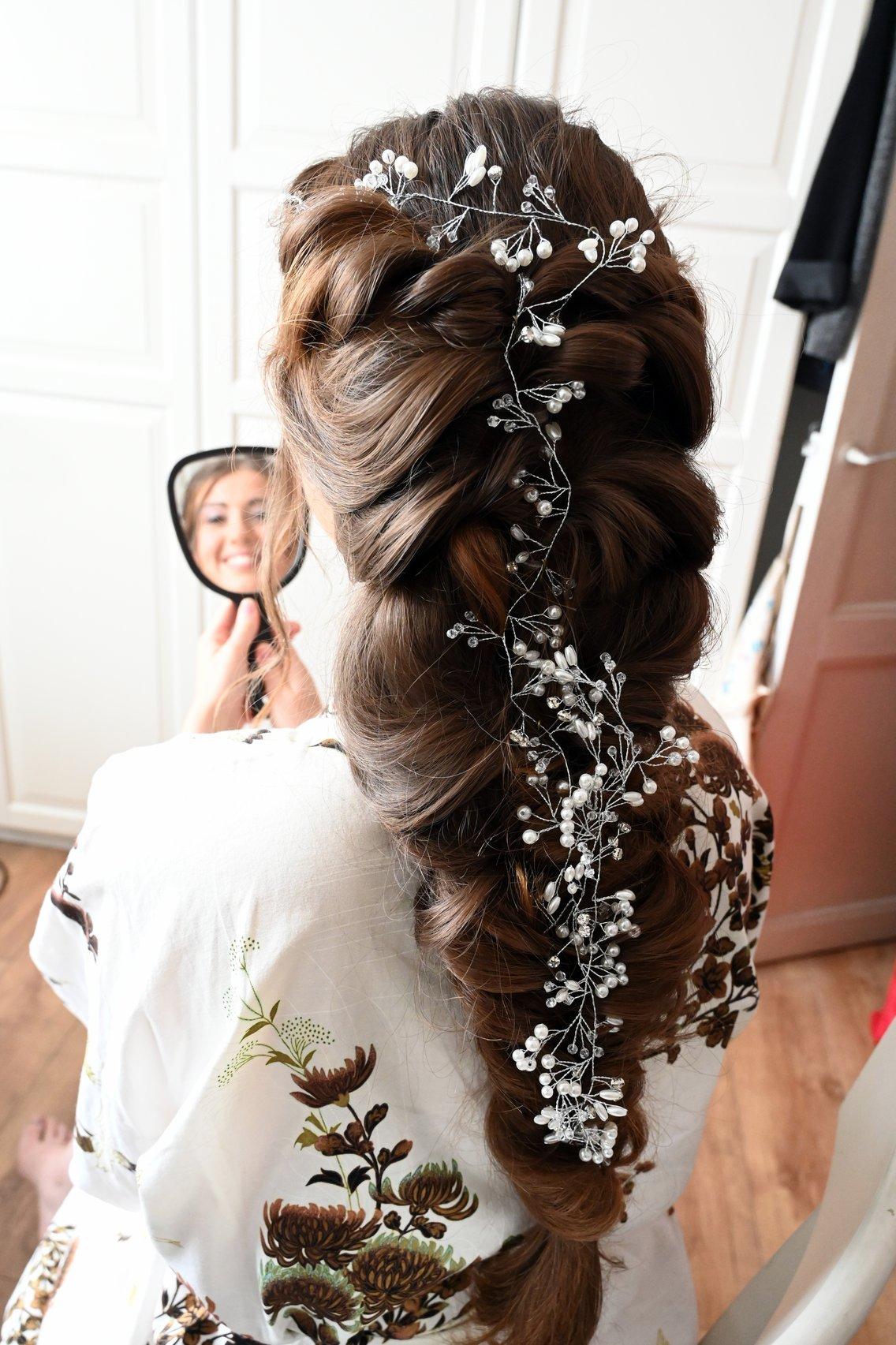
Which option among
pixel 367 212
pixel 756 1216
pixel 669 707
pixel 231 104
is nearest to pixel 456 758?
pixel 669 707

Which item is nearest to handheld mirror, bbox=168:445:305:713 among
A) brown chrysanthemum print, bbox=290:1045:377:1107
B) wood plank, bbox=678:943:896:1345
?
brown chrysanthemum print, bbox=290:1045:377:1107

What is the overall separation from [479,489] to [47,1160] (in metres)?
1.40

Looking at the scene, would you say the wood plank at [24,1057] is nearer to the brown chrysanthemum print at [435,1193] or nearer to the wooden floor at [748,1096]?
the wooden floor at [748,1096]

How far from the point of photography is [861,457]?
5.24 feet

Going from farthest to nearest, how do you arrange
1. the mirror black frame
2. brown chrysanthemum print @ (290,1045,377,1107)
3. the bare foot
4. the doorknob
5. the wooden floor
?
the doorknob, the wooden floor, the bare foot, the mirror black frame, brown chrysanthemum print @ (290,1045,377,1107)

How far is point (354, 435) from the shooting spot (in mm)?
533

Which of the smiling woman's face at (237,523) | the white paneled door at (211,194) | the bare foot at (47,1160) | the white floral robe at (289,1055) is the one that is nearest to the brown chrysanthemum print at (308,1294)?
the white floral robe at (289,1055)

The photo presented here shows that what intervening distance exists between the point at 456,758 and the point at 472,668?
52 mm

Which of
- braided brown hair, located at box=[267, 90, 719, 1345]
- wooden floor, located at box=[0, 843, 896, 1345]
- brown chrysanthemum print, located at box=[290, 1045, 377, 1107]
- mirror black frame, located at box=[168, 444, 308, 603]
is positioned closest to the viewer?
braided brown hair, located at box=[267, 90, 719, 1345]

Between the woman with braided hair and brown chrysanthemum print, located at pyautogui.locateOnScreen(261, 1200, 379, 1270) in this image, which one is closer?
the woman with braided hair

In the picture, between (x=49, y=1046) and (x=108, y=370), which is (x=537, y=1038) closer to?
(x=49, y=1046)

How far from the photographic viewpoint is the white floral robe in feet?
1.88

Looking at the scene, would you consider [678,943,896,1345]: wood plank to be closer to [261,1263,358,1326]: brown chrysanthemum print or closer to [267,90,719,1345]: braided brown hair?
[261,1263,358,1326]: brown chrysanthemum print

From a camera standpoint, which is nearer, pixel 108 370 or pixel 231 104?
pixel 231 104
